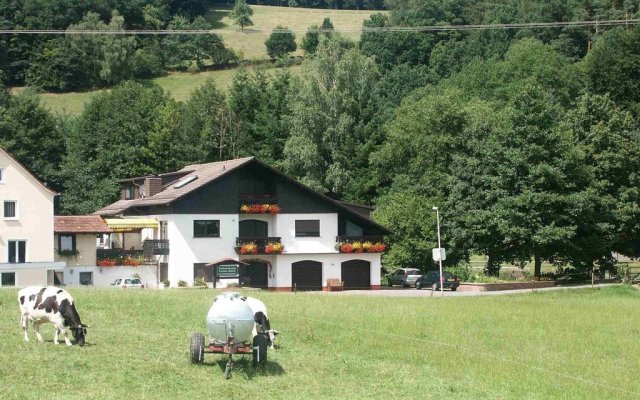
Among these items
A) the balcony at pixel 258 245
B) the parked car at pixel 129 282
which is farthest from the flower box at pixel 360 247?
the parked car at pixel 129 282

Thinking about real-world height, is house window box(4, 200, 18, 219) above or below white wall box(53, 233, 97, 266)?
above

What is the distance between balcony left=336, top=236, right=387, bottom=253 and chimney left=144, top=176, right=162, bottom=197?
46.9ft

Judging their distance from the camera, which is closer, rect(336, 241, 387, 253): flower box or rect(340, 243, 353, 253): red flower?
rect(340, 243, 353, 253): red flower

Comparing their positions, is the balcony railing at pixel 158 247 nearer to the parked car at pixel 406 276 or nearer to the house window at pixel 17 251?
the house window at pixel 17 251

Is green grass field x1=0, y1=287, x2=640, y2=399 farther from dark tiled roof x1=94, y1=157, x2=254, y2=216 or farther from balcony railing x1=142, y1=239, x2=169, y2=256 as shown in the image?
dark tiled roof x1=94, y1=157, x2=254, y2=216

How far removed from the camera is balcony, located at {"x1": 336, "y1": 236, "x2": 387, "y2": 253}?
78812 mm

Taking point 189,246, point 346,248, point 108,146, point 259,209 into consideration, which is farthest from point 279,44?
point 189,246

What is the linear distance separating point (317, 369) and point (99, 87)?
13885 centimetres

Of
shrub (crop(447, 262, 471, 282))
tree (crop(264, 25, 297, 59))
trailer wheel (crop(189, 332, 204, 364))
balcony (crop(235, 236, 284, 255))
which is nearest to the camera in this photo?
trailer wheel (crop(189, 332, 204, 364))

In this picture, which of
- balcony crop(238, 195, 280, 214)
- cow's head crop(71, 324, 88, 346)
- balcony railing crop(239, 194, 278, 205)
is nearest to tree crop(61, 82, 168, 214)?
balcony railing crop(239, 194, 278, 205)

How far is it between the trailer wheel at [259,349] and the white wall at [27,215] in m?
49.9

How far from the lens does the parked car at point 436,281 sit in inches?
2916

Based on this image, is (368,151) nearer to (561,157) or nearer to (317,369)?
(561,157)

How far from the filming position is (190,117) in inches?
4535
